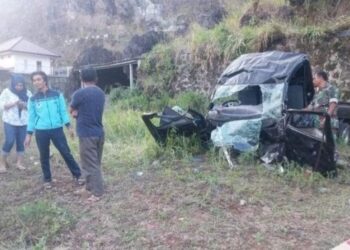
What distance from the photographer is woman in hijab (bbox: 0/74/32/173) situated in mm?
5852

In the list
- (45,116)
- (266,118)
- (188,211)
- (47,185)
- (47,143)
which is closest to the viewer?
(188,211)

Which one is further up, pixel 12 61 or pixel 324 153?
pixel 12 61

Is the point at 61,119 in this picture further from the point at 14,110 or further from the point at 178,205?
the point at 178,205

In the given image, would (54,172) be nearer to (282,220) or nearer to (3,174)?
(3,174)

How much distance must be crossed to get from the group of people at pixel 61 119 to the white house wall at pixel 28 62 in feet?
83.1

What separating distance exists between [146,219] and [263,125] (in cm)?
254

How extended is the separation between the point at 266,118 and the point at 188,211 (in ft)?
7.25

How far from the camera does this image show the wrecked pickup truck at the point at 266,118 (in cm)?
518

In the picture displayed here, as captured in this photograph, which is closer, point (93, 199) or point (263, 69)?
point (93, 199)

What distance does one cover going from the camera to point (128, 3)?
110 feet

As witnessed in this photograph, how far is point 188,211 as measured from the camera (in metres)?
4.18

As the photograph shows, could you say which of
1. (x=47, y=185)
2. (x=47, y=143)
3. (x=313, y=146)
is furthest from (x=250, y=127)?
(x=47, y=185)

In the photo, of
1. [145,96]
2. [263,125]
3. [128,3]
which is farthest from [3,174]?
[128,3]

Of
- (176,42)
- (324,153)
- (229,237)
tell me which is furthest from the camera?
(176,42)
